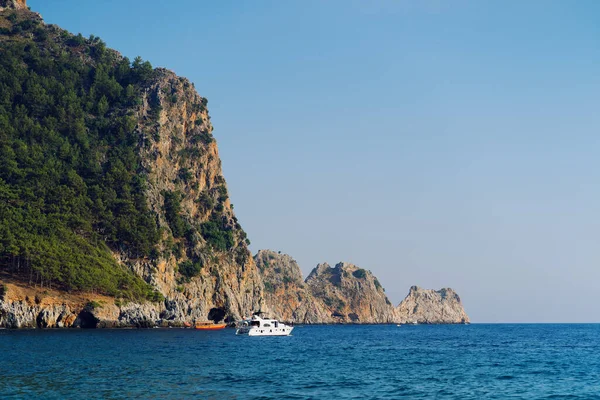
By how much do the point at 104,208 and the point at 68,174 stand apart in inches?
492

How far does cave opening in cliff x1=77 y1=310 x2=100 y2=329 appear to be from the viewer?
12244 centimetres

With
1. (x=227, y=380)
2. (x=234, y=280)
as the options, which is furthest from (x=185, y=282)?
(x=227, y=380)

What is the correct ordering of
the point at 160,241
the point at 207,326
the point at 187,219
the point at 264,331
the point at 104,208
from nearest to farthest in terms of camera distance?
the point at 264,331 < the point at 207,326 < the point at 104,208 < the point at 160,241 < the point at 187,219

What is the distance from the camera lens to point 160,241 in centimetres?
15762

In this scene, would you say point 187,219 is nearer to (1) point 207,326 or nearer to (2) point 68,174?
(2) point 68,174

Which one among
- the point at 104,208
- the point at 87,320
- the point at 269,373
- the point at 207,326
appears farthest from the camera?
the point at 104,208

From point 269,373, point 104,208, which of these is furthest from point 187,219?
point 269,373

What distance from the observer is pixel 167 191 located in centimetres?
17700

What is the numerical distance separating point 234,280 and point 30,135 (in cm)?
6753

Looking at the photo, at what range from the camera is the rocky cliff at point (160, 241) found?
120312mm

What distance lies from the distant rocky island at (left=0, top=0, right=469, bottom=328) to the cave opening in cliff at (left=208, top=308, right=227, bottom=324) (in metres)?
0.28

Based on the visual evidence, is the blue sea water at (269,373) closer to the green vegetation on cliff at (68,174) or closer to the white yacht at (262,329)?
the green vegetation on cliff at (68,174)

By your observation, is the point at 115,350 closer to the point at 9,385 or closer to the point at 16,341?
the point at 16,341

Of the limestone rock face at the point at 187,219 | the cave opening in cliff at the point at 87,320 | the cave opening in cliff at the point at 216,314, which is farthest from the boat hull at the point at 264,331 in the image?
the cave opening in cliff at the point at 216,314
